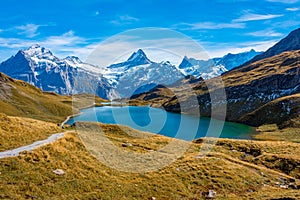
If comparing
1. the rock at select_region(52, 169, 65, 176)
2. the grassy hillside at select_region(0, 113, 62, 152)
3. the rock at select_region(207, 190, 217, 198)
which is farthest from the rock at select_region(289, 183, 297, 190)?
the grassy hillside at select_region(0, 113, 62, 152)

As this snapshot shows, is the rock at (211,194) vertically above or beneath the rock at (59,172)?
beneath

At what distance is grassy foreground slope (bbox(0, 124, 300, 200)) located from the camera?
24.5 meters

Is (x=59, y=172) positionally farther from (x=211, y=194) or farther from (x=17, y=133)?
(x=211, y=194)

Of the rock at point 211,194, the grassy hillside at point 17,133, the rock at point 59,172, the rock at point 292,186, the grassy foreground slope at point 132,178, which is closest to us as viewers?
the grassy foreground slope at point 132,178

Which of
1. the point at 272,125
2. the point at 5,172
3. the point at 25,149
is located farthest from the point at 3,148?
the point at 272,125

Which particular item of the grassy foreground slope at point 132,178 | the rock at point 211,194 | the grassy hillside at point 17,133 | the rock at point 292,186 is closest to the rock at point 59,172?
the grassy foreground slope at point 132,178

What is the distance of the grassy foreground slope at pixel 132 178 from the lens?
24.5 meters

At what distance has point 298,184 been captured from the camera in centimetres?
3516

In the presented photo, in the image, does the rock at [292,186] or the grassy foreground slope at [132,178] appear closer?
A: the grassy foreground slope at [132,178]

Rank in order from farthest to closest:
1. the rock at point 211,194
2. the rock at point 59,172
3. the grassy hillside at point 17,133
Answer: the grassy hillside at point 17,133 < the rock at point 211,194 < the rock at point 59,172

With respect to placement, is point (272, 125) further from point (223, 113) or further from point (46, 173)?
point (46, 173)

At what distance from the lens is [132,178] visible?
30.7 m

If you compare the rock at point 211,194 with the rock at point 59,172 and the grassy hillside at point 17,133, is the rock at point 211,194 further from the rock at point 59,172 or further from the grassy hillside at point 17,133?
the grassy hillside at point 17,133

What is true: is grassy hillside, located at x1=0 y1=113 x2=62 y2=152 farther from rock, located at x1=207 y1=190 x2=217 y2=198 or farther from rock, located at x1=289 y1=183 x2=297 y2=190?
rock, located at x1=289 y1=183 x2=297 y2=190
